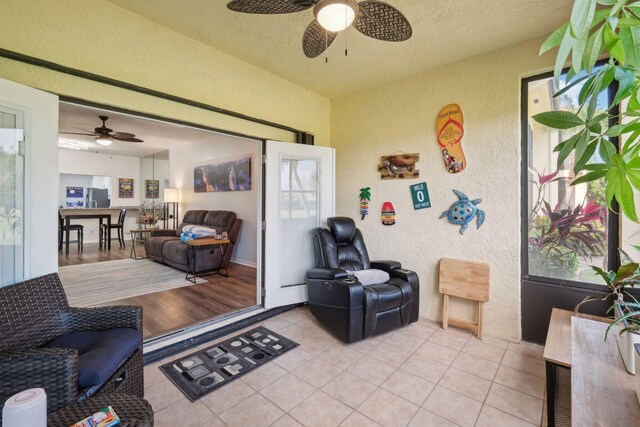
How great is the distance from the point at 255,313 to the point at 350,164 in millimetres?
2243

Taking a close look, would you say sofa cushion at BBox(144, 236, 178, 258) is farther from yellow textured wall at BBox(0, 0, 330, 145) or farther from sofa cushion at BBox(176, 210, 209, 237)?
yellow textured wall at BBox(0, 0, 330, 145)

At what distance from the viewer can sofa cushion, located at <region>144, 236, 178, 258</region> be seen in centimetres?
539

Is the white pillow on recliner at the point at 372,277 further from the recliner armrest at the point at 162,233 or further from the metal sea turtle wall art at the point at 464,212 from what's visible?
the recliner armrest at the point at 162,233

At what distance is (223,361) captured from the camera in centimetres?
229

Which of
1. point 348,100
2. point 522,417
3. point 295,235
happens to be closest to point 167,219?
point 295,235

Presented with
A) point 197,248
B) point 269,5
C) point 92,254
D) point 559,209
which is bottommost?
point 92,254

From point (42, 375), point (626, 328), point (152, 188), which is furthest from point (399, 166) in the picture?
point (152, 188)

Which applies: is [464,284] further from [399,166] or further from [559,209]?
[399,166]

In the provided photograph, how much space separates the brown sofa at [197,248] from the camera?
4.73 m

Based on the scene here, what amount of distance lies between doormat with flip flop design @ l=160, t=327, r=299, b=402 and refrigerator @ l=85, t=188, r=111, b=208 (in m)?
7.87

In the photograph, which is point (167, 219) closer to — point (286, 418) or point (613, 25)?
point (286, 418)

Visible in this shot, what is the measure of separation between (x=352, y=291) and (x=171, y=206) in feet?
22.5

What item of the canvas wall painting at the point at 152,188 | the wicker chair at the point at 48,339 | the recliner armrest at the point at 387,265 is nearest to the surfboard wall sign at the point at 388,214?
the recliner armrest at the point at 387,265

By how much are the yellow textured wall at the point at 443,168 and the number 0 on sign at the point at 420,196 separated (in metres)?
0.06
